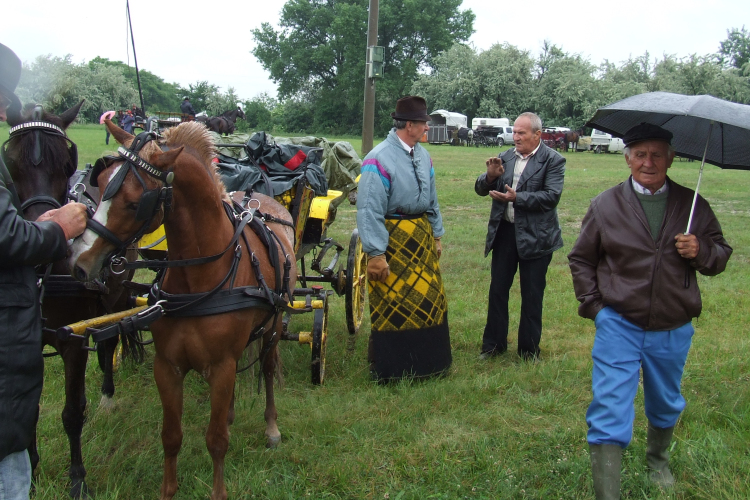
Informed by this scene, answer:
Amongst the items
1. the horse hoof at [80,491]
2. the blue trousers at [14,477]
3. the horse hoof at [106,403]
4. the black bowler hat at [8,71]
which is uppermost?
the black bowler hat at [8,71]

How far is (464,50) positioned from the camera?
52938 millimetres

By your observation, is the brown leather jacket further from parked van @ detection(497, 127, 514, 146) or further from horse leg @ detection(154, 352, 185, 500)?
parked van @ detection(497, 127, 514, 146)

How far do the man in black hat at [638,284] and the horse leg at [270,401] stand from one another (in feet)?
6.65

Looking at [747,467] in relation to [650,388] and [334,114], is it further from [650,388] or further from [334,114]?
[334,114]

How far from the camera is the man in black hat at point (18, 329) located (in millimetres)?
2086

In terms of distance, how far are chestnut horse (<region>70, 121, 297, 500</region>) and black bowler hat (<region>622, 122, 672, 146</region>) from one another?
2066mm

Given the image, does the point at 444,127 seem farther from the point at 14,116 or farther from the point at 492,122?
the point at 14,116

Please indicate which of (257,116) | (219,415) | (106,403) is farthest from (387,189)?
(257,116)

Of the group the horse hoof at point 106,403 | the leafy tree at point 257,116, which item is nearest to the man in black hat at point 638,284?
the horse hoof at point 106,403

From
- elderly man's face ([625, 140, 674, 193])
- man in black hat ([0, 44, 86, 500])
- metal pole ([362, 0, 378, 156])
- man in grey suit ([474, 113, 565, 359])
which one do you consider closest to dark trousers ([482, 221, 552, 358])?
man in grey suit ([474, 113, 565, 359])

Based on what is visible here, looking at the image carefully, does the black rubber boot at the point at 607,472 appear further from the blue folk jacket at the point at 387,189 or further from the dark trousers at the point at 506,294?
the dark trousers at the point at 506,294

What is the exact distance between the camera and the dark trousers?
5.21m

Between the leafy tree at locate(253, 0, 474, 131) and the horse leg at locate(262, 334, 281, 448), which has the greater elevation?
the leafy tree at locate(253, 0, 474, 131)

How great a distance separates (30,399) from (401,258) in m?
2.93
